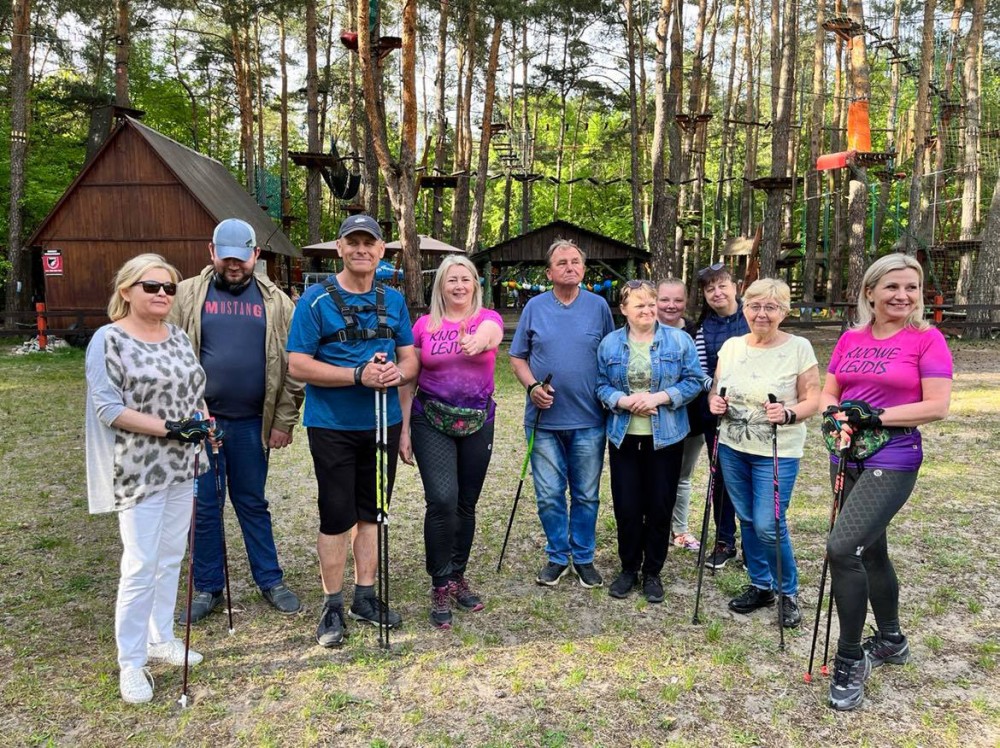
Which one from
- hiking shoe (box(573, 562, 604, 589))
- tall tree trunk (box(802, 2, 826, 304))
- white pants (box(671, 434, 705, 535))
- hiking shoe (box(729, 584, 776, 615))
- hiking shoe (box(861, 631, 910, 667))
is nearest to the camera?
hiking shoe (box(861, 631, 910, 667))

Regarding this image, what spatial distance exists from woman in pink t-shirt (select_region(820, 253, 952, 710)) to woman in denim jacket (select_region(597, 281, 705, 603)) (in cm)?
94

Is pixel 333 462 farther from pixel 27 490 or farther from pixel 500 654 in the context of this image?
pixel 27 490

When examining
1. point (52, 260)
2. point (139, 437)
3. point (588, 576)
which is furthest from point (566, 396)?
point (52, 260)

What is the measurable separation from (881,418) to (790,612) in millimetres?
1268

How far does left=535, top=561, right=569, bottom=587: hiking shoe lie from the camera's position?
398cm

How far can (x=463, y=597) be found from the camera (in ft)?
12.1

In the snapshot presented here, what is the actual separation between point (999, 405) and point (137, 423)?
1042cm

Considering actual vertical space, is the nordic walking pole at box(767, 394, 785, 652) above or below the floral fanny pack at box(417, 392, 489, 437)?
below

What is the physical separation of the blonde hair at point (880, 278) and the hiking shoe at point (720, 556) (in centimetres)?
182

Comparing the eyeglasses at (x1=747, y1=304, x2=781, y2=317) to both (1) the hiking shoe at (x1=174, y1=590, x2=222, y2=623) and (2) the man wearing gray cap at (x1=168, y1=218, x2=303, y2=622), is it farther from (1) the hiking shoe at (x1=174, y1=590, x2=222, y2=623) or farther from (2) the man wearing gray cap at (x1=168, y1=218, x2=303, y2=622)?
(1) the hiking shoe at (x1=174, y1=590, x2=222, y2=623)

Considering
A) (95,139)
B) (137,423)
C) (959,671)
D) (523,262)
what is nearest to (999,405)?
(959,671)

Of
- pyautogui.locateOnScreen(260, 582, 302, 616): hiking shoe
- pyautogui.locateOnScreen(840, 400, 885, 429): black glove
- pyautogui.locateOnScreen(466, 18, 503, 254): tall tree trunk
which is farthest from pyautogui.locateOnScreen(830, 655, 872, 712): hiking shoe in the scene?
pyautogui.locateOnScreen(466, 18, 503, 254): tall tree trunk

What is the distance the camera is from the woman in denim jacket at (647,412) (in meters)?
3.63

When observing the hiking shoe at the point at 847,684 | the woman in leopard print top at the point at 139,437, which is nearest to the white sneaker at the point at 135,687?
the woman in leopard print top at the point at 139,437
